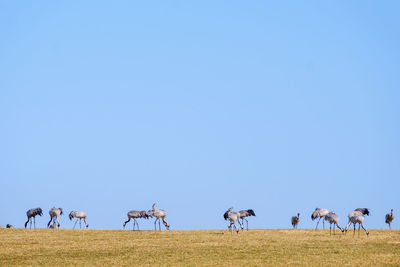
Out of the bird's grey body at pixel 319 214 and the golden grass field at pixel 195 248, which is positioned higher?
the bird's grey body at pixel 319 214

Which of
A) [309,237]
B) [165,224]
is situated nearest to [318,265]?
[309,237]

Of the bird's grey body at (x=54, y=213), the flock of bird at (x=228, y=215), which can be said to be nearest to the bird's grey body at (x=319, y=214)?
the flock of bird at (x=228, y=215)

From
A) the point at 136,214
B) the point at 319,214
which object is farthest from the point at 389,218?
the point at 136,214

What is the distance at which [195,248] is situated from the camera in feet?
138

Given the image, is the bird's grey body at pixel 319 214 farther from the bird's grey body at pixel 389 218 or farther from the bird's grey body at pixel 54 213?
the bird's grey body at pixel 54 213

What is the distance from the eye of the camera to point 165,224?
61.2 metres

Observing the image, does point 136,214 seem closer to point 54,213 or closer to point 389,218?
point 54,213

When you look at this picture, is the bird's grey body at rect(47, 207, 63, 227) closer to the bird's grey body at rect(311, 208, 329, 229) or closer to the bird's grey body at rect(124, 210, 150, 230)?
the bird's grey body at rect(124, 210, 150, 230)

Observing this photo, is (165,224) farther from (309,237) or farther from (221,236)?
(309,237)

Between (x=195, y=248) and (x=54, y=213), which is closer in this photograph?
(x=195, y=248)

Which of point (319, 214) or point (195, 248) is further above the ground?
point (319, 214)

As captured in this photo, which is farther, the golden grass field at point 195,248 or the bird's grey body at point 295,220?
the bird's grey body at point 295,220

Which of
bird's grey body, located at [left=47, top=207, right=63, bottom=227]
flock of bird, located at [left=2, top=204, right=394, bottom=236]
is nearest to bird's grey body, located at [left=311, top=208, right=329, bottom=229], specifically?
flock of bird, located at [left=2, top=204, right=394, bottom=236]

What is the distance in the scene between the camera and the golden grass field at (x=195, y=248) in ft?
120
